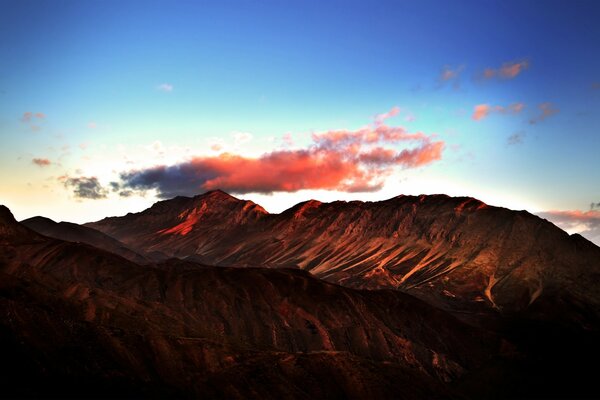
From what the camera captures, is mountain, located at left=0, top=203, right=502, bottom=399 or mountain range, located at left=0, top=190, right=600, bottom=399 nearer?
mountain, located at left=0, top=203, right=502, bottom=399

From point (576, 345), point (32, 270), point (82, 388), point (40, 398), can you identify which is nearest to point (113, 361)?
point (82, 388)

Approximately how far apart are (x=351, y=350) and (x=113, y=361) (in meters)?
62.5

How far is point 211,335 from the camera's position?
122m

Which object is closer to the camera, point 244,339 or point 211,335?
point 211,335

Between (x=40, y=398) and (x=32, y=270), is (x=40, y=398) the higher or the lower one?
the lower one

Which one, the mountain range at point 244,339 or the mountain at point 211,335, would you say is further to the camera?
the mountain range at point 244,339

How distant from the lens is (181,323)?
123688mm

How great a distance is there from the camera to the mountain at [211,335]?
93.9m

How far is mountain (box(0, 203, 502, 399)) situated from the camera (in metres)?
93.9

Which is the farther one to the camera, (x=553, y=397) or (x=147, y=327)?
(x=553, y=397)

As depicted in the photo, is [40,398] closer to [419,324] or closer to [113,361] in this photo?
[113,361]

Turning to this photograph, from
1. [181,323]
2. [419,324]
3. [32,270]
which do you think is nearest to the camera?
[181,323]

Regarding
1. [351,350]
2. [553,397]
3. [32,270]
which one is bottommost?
[553,397]

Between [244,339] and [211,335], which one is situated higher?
[211,335]
